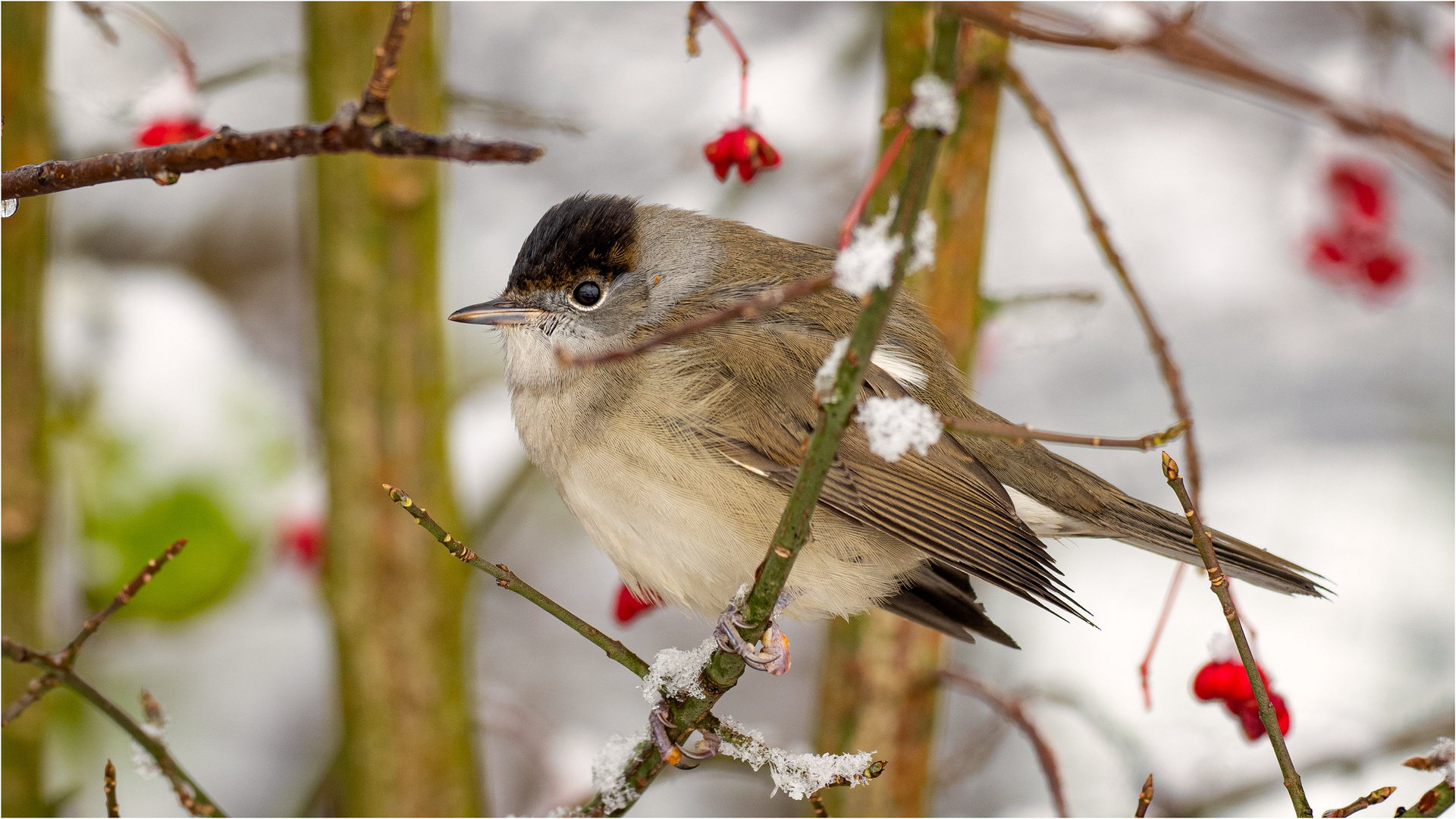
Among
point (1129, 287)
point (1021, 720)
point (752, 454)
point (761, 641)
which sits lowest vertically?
point (761, 641)

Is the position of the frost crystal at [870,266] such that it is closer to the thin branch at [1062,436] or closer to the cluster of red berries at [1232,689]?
the thin branch at [1062,436]

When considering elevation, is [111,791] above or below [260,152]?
below

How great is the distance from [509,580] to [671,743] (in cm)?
42

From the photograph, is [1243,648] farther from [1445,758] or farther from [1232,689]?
[1232,689]

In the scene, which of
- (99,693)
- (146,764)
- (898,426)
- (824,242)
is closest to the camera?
(898,426)

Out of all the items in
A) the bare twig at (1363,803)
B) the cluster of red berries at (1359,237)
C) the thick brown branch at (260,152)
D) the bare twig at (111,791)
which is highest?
the cluster of red berries at (1359,237)

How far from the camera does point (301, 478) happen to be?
12.5ft

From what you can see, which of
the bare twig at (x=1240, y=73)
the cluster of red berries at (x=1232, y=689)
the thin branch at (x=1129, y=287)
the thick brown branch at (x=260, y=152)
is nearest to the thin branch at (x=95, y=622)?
the thick brown branch at (x=260, y=152)

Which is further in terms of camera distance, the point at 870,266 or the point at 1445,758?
the point at 1445,758

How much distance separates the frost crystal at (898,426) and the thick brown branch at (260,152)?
569 millimetres

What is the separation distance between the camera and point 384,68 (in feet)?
3.78

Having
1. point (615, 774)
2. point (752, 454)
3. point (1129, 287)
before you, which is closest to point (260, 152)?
point (615, 774)

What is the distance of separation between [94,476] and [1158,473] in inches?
166

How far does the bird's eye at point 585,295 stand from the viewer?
268cm
